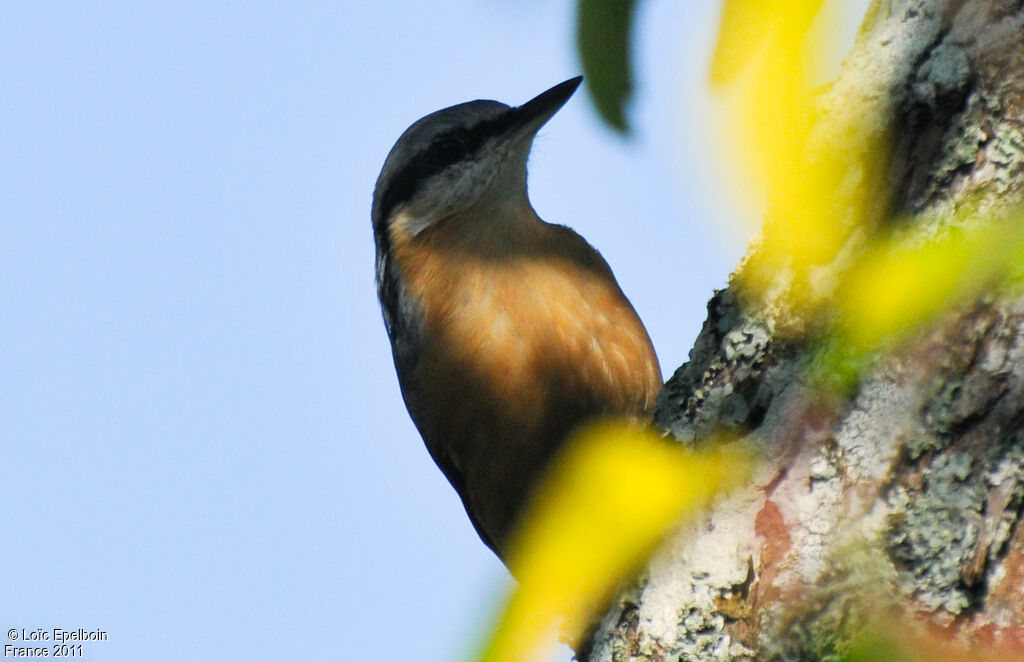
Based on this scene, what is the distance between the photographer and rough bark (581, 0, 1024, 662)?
1991 mm

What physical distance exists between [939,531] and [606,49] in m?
1.14

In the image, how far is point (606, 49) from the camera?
215cm

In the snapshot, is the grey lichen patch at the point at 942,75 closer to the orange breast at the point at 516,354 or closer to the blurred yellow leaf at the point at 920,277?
the blurred yellow leaf at the point at 920,277

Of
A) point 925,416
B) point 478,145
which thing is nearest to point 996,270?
point 925,416

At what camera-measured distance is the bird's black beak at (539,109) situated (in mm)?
5359

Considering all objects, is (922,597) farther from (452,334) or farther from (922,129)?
(452,334)

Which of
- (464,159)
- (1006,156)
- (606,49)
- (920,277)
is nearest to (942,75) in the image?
(1006,156)

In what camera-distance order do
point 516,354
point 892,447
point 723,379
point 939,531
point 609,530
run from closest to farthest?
1. point 939,531
2. point 892,447
3. point 609,530
4. point 723,379
5. point 516,354

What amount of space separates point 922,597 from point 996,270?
24.6 inches

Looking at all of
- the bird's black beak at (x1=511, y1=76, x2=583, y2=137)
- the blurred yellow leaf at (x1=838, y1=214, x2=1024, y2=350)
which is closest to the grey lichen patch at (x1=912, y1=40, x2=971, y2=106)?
the blurred yellow leaf at (x1=838, y1=214, x2=1024, y2=350)

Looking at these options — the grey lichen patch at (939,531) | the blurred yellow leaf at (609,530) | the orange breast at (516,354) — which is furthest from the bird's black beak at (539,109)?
the grey lichen patch at (939,531)

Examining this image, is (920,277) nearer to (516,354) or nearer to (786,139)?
(786,139)

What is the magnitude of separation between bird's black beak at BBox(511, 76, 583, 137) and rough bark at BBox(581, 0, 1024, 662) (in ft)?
9.41

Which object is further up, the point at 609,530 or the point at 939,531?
the point at 609,530
